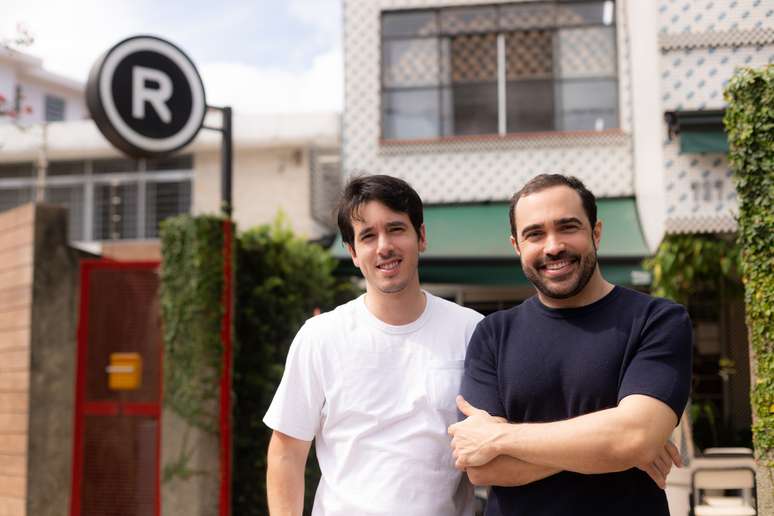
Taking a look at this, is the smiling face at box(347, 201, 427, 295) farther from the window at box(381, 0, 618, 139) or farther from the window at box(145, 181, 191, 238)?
the window at box(145, 181, 191, 238)

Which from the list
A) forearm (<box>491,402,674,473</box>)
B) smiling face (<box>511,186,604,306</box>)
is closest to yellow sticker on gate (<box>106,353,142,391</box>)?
smiling face (<box>511,186,604,306</box>)

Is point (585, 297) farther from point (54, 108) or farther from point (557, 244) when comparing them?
point (54, 108)

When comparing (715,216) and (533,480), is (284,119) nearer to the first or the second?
(715,216)

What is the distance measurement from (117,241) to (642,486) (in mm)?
17978

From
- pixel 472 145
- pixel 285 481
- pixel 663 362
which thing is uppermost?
pixel 472 145

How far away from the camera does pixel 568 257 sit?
2479mm

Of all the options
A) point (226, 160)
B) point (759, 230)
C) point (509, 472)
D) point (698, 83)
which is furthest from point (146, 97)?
point (698, 83)

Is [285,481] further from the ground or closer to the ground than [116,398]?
further from the ground

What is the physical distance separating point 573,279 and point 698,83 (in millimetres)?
8741

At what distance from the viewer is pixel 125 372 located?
679 cm

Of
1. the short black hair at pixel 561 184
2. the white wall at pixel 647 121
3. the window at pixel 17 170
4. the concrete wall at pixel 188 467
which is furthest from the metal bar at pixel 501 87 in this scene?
Answer: the window at pixel 17 170

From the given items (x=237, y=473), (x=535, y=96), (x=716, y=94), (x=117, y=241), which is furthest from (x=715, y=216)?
(x=117, y=241)

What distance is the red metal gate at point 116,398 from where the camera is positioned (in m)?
6.70

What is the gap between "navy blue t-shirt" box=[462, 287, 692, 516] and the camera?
2375 millimetres
